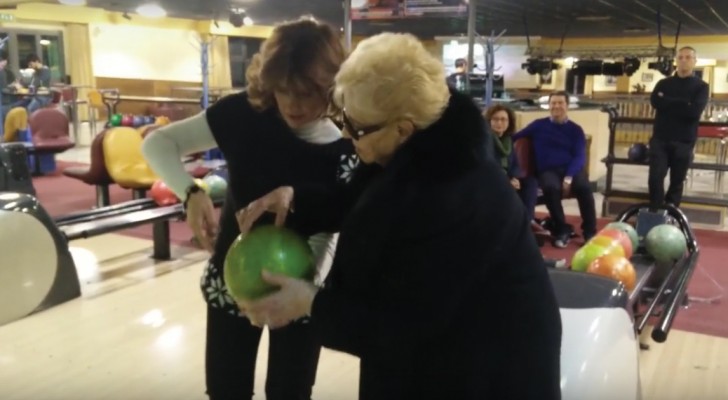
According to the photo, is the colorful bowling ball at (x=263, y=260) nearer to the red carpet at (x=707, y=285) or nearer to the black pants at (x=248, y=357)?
the black pants at (x=248, y=357)

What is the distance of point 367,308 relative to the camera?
1.11 m

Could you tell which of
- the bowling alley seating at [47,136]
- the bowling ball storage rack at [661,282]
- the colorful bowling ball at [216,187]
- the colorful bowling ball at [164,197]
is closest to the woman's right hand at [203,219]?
the bowling ball storage rack at [661,282]

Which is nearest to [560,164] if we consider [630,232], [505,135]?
[505,135]

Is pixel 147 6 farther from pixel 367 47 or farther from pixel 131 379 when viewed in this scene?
pixel 367 47

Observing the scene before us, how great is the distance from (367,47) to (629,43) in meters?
18.8

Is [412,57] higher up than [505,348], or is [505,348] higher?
[412,57]

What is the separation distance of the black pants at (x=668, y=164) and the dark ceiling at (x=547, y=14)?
4.33 m

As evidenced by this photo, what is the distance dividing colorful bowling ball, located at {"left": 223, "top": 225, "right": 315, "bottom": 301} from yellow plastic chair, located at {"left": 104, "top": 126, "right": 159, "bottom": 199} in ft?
14.8

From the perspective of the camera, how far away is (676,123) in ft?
19.0

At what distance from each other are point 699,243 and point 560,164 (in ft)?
3.96

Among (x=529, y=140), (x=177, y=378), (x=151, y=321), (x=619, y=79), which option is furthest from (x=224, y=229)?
(x=619, y=79)

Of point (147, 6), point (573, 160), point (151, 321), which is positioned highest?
point (147, 6)

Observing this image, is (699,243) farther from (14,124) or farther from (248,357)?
(14,124)

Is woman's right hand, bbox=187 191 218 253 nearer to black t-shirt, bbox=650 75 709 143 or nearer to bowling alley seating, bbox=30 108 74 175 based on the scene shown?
black t-shirt, bbox=650 75 709 143
